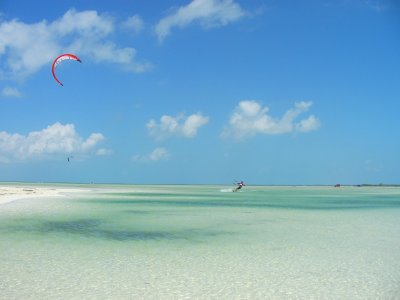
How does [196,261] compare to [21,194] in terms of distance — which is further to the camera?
[21,194]

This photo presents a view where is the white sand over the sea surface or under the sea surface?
over

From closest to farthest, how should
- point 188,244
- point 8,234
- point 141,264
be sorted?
A: 1. point 141,264
2. point 188,244
3. point 8,234

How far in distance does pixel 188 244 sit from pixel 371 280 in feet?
19.1

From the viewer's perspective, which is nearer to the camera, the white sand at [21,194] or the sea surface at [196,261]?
the sea surface at [196,261]

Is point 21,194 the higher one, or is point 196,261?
point 21,194

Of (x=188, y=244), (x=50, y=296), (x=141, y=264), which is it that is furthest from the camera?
(x=188, y=244)

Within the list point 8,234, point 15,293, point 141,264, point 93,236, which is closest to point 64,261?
point 141,264

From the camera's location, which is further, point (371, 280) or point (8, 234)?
point (8, 234)

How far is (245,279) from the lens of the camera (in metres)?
8.77

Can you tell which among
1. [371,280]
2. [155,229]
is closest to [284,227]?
[155,229]

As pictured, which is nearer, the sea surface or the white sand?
the sea surface

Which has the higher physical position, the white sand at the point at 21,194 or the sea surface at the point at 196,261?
the white sand at the point at 21,194

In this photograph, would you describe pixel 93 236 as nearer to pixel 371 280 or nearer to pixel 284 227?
pixel 284 227

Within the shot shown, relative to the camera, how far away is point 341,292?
312 inches
